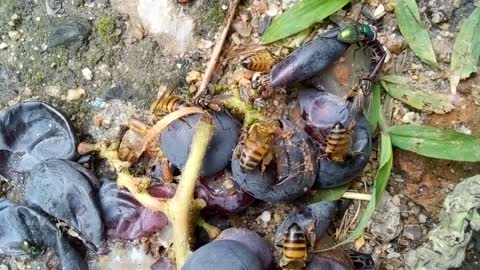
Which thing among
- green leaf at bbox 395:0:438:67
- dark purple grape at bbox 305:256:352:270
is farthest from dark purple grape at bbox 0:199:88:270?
green leaf at bbox 395:0:438:67

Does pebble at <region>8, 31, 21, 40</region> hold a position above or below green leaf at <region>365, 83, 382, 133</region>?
above

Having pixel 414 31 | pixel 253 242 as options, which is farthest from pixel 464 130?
pixel 253 242

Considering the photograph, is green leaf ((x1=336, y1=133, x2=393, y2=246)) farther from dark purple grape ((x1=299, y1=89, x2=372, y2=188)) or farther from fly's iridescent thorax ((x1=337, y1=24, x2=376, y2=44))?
fly's iridescent thorax ((x1=337, y1=24, x2=376, y2=44))

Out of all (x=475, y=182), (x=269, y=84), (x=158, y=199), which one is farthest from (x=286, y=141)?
(x=475, y=182)

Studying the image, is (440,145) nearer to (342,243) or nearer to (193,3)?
(342,243)

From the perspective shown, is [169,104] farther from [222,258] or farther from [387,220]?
[387,220]

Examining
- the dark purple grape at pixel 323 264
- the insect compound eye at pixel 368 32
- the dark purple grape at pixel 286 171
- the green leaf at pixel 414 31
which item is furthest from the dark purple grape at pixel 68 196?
the green leaf at pixel 414 31
